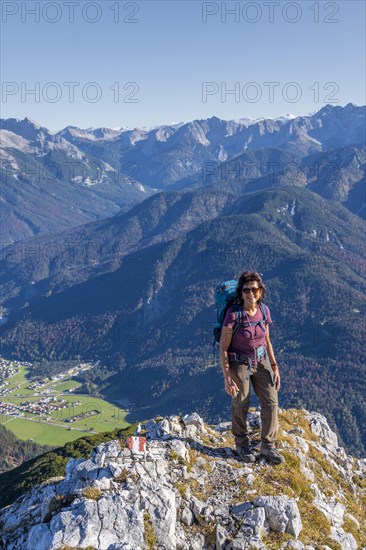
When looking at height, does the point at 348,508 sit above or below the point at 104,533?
below

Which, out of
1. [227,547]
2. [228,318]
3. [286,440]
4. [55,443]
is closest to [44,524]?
[227,547]

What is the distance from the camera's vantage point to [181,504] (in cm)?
1664

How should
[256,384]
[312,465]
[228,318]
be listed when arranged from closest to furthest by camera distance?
[228,318], [256,384], [312,465]

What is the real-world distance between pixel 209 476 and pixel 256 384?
13.2ft

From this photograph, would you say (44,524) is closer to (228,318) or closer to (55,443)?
(228,318)

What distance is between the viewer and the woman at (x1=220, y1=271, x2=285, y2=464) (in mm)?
18031

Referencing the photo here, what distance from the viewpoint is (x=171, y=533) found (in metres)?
15.4

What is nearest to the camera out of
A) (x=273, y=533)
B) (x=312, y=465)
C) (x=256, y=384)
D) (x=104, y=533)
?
(x=104, y=533)

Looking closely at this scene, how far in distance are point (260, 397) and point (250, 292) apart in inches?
192

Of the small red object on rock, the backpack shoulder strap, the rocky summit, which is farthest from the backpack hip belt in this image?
the small red object on rock

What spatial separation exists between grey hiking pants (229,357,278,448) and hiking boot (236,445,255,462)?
0.16 m

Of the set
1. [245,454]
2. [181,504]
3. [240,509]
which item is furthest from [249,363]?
[181,504]

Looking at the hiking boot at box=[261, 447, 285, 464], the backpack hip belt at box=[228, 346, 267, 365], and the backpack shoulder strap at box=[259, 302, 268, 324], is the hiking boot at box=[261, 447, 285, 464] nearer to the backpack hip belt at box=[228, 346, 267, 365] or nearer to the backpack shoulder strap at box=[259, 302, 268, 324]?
the backpack hip belt at box=[228, 346, 267, 365]

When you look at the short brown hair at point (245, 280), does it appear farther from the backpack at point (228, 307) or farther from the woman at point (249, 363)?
the backpack at point (228, 307)
